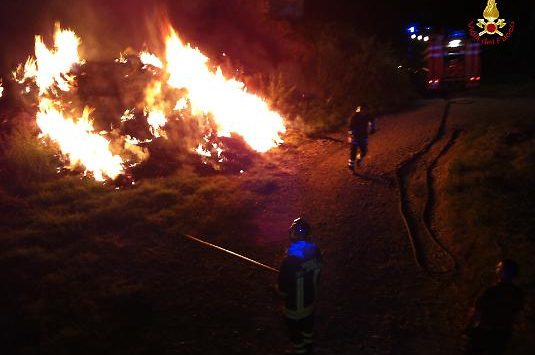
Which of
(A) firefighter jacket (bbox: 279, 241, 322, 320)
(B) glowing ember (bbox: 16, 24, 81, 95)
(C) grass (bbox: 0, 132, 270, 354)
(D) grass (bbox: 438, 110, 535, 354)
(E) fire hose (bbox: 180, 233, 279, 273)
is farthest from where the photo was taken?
(B) glowing ember (bbox: 16, 24, 81, 95)

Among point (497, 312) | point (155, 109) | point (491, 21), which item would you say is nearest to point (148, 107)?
point (155, 109)

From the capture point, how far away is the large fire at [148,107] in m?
11.6

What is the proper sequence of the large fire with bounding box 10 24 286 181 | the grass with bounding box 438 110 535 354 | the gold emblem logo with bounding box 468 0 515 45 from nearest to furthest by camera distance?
the grass with bounding box 438 110 535 354 → the large fire with bounding box 10 24 286 181 → the gold emblem logo with bounding box 468 0 515 45

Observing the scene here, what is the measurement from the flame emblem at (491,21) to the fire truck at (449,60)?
842 centimetres

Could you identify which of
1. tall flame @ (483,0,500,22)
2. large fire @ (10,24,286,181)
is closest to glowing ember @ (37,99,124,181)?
large fire @ (10,24,286,181)

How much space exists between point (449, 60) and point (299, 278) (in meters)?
21.9

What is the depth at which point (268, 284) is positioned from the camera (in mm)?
7113

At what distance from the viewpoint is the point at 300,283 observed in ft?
16.4

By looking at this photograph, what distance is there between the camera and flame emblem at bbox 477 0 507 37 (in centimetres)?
3019

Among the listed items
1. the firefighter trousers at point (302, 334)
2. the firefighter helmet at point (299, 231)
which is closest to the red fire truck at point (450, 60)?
the firefighter helmet at point (299, 231)

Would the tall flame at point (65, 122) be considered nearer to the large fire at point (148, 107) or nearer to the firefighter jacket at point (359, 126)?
→ the large fire at point (148, 107)

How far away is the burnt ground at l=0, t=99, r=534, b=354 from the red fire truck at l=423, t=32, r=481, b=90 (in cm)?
1510

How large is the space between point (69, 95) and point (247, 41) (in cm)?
987

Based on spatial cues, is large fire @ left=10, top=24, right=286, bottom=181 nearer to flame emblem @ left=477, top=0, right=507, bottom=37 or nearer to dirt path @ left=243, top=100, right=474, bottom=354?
dirt path @ left=243, top=100, right=474, bottom=354
